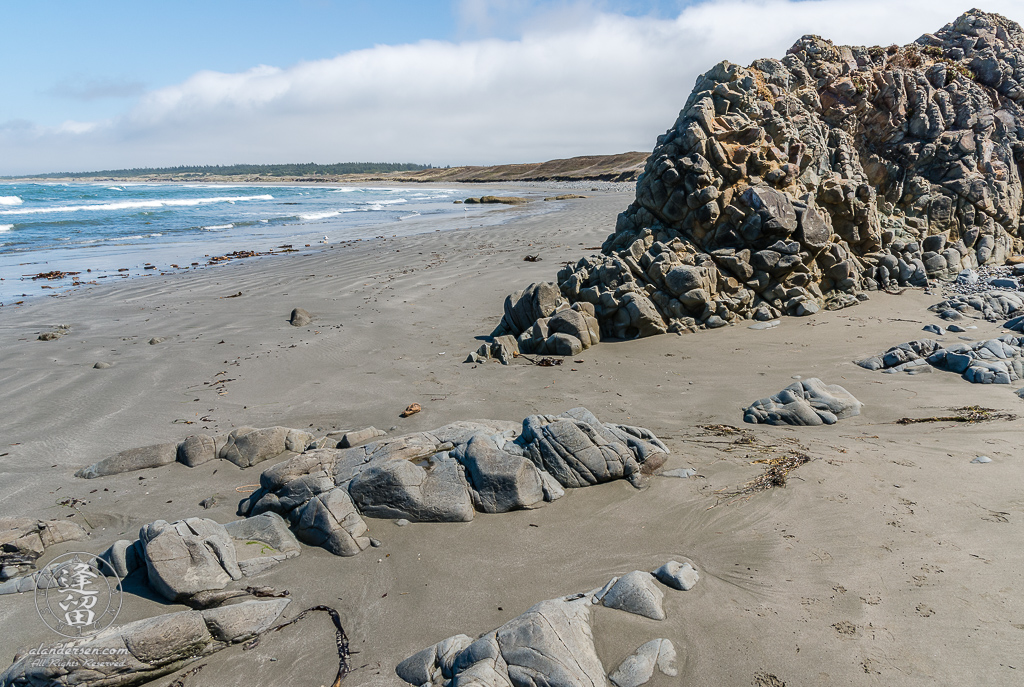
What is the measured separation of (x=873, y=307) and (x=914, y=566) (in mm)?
6572

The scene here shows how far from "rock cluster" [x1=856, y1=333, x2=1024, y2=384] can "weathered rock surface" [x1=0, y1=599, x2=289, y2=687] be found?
6756 millimetres

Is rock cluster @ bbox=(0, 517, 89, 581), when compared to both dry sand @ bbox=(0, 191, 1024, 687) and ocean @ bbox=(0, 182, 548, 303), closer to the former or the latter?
dry sand @ bbox=(0, 191, 1024, 687)

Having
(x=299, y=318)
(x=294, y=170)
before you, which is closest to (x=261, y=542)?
(x=299, y=318)

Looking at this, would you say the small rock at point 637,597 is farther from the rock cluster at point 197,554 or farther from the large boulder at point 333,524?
the rock cluster at point 197,554

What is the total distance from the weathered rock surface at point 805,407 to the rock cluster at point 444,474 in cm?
137

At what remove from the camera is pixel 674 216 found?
9.02 m

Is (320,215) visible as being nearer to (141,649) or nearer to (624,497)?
(624,497)

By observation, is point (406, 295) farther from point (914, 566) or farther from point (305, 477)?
point (914, 566)

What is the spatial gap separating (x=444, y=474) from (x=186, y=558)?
66.7 inches

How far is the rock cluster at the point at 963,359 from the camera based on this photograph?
620cm

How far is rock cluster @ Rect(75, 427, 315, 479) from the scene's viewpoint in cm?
524

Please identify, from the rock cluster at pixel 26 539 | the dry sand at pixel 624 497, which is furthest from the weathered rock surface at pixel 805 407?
the rock cluster at pixel 26 539

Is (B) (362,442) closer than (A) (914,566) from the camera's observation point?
No

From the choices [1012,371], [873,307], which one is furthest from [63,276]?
[1012,371]
